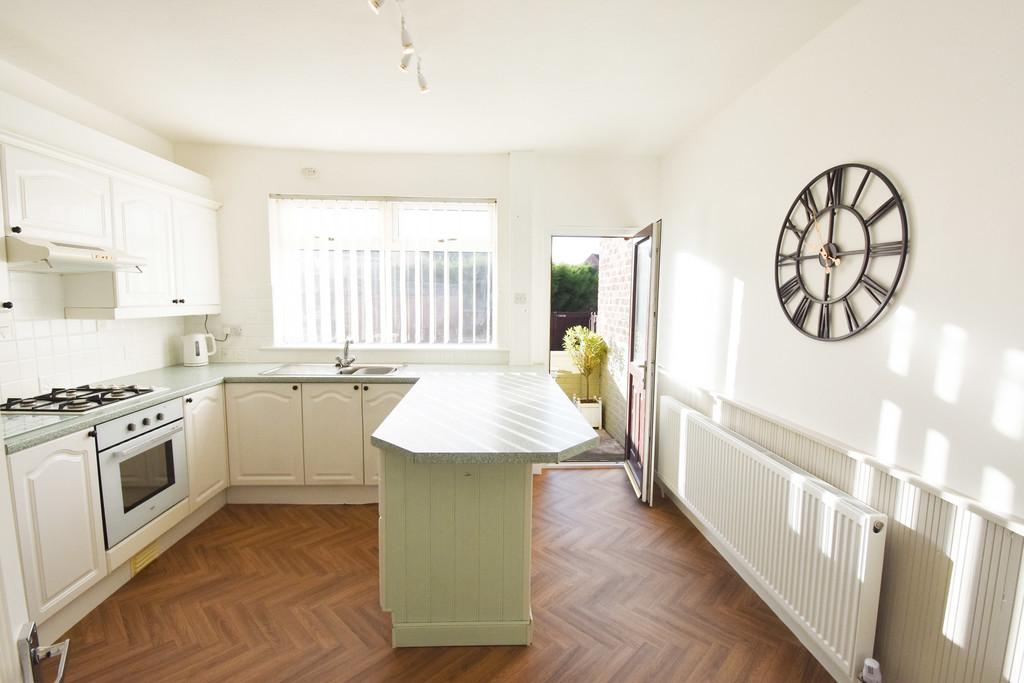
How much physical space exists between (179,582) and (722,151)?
12.5ft

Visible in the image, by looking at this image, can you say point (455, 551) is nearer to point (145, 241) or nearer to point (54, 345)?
point (54, 345)

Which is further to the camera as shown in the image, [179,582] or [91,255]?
[179,582]

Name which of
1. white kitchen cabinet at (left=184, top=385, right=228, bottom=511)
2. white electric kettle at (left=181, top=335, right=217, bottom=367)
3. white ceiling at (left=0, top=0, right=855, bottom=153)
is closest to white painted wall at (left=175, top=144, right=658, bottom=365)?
white electric kettle at (left=181, top=335, right=217, bottom=367)

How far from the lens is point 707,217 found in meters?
2.93

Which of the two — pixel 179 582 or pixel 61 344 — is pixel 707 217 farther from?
pixel 61 344

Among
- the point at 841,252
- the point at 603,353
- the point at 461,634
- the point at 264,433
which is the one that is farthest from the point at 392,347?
the point at 841,252

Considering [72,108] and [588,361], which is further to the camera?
[588,361]

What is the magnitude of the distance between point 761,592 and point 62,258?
3.71 m

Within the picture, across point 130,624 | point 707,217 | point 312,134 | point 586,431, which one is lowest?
point 130,624

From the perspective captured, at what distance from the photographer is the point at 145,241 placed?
2844mm

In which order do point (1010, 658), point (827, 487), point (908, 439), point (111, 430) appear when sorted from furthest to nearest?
point (111, 430) < point (827, 487) < point (908, 439) < point (1010, 658)

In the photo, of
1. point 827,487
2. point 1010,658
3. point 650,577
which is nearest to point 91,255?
point 650,577

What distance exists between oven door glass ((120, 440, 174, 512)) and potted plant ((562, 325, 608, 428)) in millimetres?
3739

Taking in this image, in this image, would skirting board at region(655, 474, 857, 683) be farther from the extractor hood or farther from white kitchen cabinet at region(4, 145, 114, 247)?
white kitchen cabinet at region(4, 145, 114, 247)
